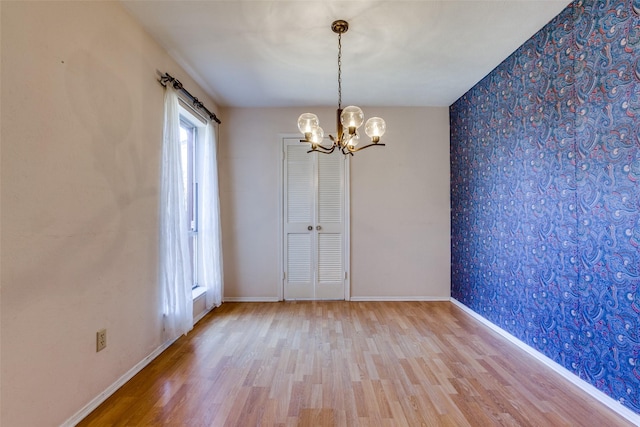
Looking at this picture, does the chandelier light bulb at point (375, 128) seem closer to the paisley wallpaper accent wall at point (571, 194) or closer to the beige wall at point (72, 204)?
the paisley wallpaper accent wall at point (571, 194)

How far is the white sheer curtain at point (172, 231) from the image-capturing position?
257 cm

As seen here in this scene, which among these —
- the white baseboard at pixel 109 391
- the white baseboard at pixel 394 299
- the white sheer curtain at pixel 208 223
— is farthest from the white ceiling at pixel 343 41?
the white baseboard at pixel 394 299

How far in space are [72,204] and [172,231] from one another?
37.9 inches

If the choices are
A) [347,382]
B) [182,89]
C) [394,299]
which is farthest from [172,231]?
[394,299]

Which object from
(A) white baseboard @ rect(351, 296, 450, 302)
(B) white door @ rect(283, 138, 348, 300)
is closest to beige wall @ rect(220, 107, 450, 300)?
(A) white baseboard @ rect(351, 296, 450, 302)

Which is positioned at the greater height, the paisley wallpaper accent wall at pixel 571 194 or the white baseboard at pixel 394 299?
the paisley wallpaper accent wall at pixel 571 194

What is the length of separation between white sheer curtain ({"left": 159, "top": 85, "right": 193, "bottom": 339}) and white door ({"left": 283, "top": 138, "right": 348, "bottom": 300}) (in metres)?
1.65

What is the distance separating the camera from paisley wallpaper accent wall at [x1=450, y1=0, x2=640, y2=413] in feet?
5.81

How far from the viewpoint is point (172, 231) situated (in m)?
2.63

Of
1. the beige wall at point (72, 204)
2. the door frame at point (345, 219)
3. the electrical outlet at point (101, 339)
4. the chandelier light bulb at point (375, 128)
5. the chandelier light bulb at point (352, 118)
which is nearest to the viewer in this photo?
the beige wall at point (72, 204)

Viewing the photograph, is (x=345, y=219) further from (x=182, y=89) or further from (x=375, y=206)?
(x=182, y=89)

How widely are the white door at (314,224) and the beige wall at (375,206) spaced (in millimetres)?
142

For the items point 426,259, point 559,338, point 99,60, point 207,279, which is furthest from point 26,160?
point 426,259

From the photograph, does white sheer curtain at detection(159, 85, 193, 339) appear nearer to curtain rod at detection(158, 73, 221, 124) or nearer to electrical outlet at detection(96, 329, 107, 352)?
curtain rod at detection(158, 73, 221, 124)
